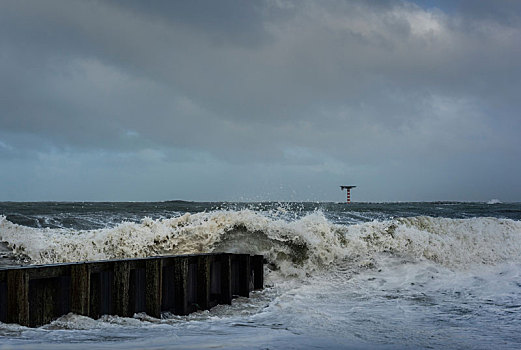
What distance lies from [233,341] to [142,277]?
77.2 inches

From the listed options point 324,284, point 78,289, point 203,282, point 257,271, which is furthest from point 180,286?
point 324,284

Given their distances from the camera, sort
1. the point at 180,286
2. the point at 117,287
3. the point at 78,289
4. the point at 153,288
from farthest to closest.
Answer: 1. the point at 180,286
2. the point at 153,288
3. the point at 117,287
4. the point at 78,289

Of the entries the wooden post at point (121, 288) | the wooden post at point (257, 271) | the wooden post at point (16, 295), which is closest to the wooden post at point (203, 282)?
the wooden post at point (121, 288)

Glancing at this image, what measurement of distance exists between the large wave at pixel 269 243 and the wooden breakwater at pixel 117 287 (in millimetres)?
2958

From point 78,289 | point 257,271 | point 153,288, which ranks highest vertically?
point 78,289

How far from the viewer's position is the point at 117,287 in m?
6.01

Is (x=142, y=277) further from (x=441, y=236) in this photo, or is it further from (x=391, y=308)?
(x=441, y=236)

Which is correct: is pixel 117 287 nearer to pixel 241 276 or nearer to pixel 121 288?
pixel 121 288

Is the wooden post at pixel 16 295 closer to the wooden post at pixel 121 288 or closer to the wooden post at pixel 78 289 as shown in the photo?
the wooden post at pixel 78 289

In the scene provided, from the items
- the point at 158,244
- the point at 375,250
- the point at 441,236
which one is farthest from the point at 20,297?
the point at 441,236

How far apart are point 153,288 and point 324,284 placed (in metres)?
3.94

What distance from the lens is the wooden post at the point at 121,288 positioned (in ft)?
19.6

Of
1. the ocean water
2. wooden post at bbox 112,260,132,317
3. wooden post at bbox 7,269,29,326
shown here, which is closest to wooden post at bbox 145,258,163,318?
the ocean water

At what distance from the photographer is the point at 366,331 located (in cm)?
568
